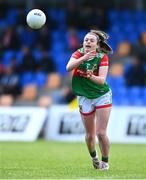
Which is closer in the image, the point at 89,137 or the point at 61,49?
the point at 89,137

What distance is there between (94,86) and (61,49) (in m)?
17.5

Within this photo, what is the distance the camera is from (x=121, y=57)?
30.3 meters

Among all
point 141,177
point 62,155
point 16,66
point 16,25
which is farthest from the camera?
point 16,25

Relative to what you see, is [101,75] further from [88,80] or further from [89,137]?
[89,137]

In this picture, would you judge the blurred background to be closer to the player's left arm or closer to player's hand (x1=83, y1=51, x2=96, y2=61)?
the player's left arm

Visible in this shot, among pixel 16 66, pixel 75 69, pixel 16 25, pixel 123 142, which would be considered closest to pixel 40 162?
pixel 75 69

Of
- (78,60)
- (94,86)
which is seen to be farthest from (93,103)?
(78,60)

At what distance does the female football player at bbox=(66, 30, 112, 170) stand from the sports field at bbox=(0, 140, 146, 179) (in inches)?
30.9

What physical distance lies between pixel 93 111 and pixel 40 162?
252 centimetres

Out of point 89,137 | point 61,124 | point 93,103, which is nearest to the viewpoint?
point 93,103

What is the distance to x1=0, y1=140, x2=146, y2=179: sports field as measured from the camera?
1250cm

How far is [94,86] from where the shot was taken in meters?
13.5

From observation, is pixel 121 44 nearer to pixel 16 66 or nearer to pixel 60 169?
pixel 16 66

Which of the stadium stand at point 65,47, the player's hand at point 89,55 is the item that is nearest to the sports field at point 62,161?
the player's hand at point 89,55
